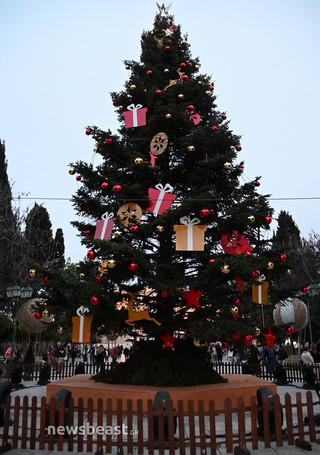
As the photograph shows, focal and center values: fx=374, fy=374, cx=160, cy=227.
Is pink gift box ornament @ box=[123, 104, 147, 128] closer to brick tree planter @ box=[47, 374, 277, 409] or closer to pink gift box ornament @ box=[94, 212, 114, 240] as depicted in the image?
pink gift box ornament @ box=[94, 212, 114, 240]

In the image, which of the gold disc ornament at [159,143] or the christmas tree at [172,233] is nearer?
the christmas tree at [172,233]

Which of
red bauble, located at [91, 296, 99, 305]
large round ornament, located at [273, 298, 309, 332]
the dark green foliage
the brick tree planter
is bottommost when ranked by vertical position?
the brick tree planter

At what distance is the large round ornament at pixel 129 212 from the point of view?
10.6 metres

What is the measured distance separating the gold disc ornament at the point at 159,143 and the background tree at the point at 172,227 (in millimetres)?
36

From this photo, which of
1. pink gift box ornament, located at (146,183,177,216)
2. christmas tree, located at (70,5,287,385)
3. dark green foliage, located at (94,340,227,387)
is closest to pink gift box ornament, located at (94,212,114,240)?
christmas tree, located at (70,5,287,385)

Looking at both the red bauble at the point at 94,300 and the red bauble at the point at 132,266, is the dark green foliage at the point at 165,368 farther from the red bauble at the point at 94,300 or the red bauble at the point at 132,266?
the red bauble at the point at 132,266

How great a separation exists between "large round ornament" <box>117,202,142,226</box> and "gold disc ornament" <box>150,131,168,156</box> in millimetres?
1885

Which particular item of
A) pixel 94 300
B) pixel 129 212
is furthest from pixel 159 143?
pixel 94 300

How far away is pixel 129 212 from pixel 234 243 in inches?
123

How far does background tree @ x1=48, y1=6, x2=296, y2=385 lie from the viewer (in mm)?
9289

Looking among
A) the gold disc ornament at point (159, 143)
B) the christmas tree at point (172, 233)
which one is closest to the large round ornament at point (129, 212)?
the christmas tree at point (172, 233)

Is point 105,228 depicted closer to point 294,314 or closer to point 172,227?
point 172,227

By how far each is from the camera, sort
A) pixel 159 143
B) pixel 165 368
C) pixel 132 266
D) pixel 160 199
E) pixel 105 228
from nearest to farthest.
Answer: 1. pixel 132 266
2. pixel 165 368
3. pixel 105 228
4. pixel 160 199
5. pixel 159 143

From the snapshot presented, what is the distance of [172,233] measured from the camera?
1119 cm
